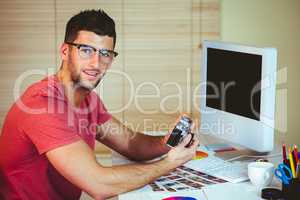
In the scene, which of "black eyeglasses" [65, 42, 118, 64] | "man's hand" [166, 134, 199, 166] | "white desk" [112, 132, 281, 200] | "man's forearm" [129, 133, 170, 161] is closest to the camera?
"white desk" [112, 132, 281, 200]

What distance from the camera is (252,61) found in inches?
79.9

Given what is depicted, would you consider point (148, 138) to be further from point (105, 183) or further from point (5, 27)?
point (5, 27)

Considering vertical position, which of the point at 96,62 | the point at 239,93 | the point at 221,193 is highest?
the point at 96,62

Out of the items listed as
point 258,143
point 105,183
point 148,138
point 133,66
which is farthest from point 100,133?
point 133,66

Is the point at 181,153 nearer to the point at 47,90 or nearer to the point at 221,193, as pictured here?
the point at 221,193

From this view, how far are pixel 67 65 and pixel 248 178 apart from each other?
Result: 0.81 meters

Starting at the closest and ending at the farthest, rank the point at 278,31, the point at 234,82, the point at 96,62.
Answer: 1. the point at 96,62
2. the point at 234,82
3. the point at 278,31

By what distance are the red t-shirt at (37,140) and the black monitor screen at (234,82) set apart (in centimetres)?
61

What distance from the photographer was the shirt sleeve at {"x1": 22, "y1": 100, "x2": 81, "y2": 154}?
181cm

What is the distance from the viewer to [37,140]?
183cm

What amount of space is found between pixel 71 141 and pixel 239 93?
0.72m

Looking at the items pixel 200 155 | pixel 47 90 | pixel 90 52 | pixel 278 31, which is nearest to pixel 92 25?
pixel 90 52

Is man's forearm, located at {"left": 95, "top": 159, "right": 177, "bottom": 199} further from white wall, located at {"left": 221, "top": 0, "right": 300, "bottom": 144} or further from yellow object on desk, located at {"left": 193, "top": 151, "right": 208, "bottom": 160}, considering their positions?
white wall, located at {"left": 221, "top": 0, "right": 300, "bottom": 144}

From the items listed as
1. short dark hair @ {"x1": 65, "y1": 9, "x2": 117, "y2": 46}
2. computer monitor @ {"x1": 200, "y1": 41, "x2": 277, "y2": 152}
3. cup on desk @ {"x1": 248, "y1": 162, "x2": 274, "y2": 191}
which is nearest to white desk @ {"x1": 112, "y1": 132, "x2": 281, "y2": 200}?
cup on desk @ {"x1": 248, "y1": 162, "x2": 274, "y2": 191}
